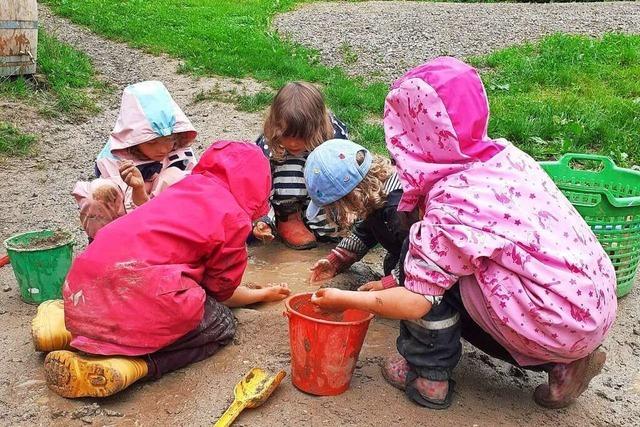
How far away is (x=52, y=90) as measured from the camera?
6750 millimetres

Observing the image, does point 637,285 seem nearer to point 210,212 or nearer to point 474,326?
point 474,326

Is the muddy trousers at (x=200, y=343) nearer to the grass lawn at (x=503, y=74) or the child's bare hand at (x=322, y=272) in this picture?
the child's bare hand at (x=322, y=272)

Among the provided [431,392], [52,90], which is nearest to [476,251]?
[431,392]

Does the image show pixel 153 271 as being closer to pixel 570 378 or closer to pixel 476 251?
pixel 476 251

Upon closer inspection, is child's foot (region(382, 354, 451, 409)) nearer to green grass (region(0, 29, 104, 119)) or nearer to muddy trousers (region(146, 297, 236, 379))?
muddy trousers (region(146, 297, 236, 379))

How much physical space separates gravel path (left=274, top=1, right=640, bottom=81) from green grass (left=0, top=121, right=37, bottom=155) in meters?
3.81

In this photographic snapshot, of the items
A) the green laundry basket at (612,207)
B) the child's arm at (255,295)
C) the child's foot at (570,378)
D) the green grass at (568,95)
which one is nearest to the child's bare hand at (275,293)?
the child's arm at (255,295)

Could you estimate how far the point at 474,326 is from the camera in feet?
8.04

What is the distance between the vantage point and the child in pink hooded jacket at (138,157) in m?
3.17

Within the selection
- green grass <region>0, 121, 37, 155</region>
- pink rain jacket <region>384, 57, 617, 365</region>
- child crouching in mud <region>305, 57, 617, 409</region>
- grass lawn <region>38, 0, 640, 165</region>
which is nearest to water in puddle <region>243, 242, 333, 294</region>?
child crouching in mud <region>305, 57, 617, 409</region>

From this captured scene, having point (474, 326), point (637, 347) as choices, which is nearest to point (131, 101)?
point (474, 326)

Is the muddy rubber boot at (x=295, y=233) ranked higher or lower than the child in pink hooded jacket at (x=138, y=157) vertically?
lower

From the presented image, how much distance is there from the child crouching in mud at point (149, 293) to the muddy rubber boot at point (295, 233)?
1.23 meters

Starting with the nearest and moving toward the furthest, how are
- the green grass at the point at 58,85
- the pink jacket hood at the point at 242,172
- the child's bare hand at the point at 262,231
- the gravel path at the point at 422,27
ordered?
1. the pink jacket hood at the point at 242,172
2. the child's bare hand at the point at 262,231
3. the green grass at the point at 58,85
4. the gravel path at the point at 422,27
